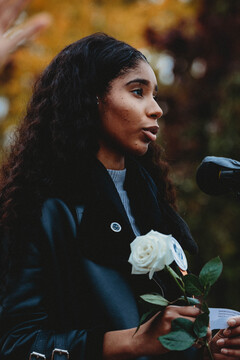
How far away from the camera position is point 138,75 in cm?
175

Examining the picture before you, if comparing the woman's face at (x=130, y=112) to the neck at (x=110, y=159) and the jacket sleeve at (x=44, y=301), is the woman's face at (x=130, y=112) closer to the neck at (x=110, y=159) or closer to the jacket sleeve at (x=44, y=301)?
the neck at (x=110, y=159)

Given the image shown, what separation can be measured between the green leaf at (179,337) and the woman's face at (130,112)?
0.75 metres

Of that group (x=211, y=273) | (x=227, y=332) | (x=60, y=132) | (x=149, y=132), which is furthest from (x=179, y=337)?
(x=60, y=132)

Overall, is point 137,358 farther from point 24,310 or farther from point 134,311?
point 24,310

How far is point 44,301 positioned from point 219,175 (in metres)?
0.79

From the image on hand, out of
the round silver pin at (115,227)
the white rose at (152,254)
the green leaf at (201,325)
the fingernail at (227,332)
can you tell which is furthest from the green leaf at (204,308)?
the round silver pin at (115,227)

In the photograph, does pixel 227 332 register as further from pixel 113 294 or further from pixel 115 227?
pixel 115 227

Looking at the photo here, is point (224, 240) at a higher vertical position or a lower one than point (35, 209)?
lower

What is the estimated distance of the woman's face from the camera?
1.70 meters

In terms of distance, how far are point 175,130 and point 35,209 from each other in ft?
17.7

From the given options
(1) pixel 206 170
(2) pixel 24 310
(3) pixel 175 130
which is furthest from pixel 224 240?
(2) pixel 24 310

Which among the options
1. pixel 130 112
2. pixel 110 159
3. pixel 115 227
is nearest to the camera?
pixel 115 227

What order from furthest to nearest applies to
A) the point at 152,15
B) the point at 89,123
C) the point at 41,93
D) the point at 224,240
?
the point at 152,15 → the point at 224,240 → the point at 41,93 → the point at 89,123

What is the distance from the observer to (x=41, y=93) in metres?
1.90
